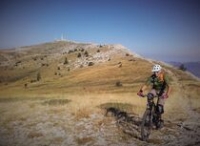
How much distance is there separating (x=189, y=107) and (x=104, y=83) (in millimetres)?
18276

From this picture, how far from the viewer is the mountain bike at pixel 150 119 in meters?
9.57

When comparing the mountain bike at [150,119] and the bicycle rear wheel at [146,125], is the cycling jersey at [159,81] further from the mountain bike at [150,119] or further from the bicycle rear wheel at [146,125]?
the bicycle rear wheel at [146,125]

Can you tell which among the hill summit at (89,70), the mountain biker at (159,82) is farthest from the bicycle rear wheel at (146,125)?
the hill summit at (89,70)

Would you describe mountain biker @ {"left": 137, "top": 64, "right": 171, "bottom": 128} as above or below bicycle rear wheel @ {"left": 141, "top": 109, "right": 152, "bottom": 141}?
above

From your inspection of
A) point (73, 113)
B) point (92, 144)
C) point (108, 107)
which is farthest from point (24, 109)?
point (92, 144)

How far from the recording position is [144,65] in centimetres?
4022

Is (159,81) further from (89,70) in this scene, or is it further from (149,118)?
(89,70)

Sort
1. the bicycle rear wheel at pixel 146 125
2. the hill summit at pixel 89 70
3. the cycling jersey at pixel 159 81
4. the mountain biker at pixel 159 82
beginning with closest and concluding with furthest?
the bicycle rear wheel at pixel 146 125, the mountain biker at pixel 159 82, the cycling jersey at pixel 159 81, the hill summit at pixel 89 70

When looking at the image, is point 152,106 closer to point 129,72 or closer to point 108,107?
point 108,107

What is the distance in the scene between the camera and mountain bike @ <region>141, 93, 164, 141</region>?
31.4 feet

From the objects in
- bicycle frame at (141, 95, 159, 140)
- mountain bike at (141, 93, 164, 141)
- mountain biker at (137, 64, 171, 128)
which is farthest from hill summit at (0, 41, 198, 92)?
mountain biker at (137, 64, 171, 128)

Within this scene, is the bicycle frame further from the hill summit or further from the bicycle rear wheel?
the hill summit

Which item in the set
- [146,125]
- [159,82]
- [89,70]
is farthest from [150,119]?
[89,70]

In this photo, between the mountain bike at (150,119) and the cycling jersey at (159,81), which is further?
the cycling jersey at (159,81)
